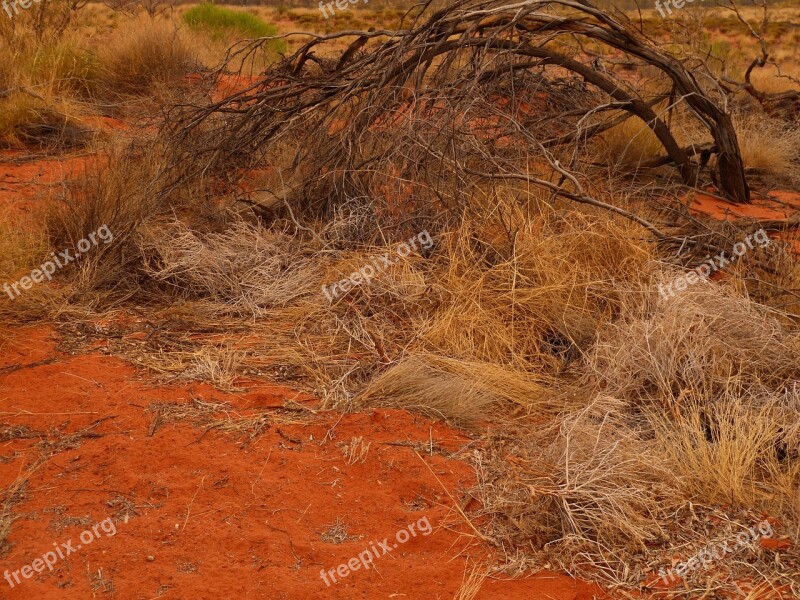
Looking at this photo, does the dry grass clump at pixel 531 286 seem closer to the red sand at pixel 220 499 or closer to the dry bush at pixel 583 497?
the red sand at pixel 220 499

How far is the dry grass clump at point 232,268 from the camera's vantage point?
4789 millimetres

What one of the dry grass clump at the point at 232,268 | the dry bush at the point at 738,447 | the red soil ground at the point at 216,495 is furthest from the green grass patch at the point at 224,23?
the dry bush at the point at 738,447

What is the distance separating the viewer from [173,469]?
3.26 m

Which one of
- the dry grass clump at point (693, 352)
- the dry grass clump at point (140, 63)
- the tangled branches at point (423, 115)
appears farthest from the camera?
the dry grass clump at point (140, 63)

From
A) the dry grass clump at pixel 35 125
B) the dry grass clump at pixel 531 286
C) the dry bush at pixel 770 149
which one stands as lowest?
the dry bush at pixel 770 149

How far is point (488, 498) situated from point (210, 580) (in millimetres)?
1024

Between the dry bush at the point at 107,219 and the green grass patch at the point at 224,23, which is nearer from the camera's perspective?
the dry bush at the point at 107,219

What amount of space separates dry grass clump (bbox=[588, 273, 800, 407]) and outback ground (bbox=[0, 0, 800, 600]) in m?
0.02

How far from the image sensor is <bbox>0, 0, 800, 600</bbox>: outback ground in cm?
285

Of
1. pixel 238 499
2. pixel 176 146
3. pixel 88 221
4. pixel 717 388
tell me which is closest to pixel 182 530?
pixel 238 499

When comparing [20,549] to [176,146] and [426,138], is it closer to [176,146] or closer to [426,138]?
[426,138]

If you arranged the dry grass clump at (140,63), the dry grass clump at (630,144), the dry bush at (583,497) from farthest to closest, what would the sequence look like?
the dry grass clump at (140,63) → the dry grass clump at (630,144) → the dry bush at (583,497)

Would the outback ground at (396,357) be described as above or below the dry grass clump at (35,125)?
below

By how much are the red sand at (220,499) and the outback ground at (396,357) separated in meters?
0.01
